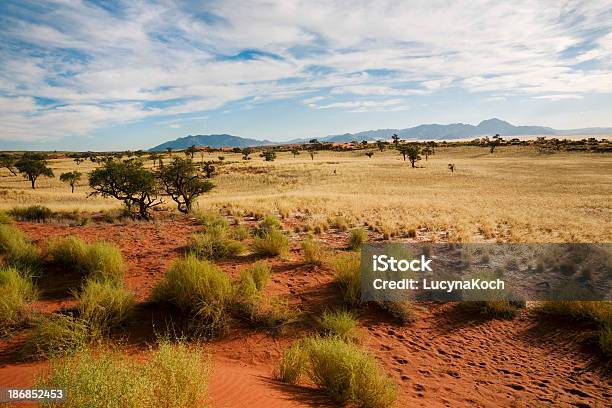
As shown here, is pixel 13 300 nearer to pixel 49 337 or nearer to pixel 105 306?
pixel 105 306

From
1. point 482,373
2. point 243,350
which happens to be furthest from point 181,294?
point 482,373

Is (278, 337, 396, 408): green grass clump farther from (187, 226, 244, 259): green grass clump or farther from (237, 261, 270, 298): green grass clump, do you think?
(187, 226, 244, 259): green grass clump

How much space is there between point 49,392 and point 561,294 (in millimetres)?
10511

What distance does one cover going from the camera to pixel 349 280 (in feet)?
31.6

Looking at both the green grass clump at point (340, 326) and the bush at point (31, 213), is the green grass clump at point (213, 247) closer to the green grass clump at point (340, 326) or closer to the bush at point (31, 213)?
the green grass clump at point (340, 326)

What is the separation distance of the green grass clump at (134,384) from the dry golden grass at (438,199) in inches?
574

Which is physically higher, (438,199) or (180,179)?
(180,179)

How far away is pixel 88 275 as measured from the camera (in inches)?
377

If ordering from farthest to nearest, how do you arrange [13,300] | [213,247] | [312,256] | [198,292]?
[213,247] → [312,256] → [198,292] → [13,300]

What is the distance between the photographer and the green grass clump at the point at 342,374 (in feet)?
17.1

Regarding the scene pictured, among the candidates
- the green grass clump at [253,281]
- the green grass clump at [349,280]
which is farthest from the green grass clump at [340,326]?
the green grass clump at [253,281]

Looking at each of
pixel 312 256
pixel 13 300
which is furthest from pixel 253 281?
pixel 13 300

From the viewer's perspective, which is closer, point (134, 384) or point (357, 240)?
point (134, 384)

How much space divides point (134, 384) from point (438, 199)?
3122 cm
